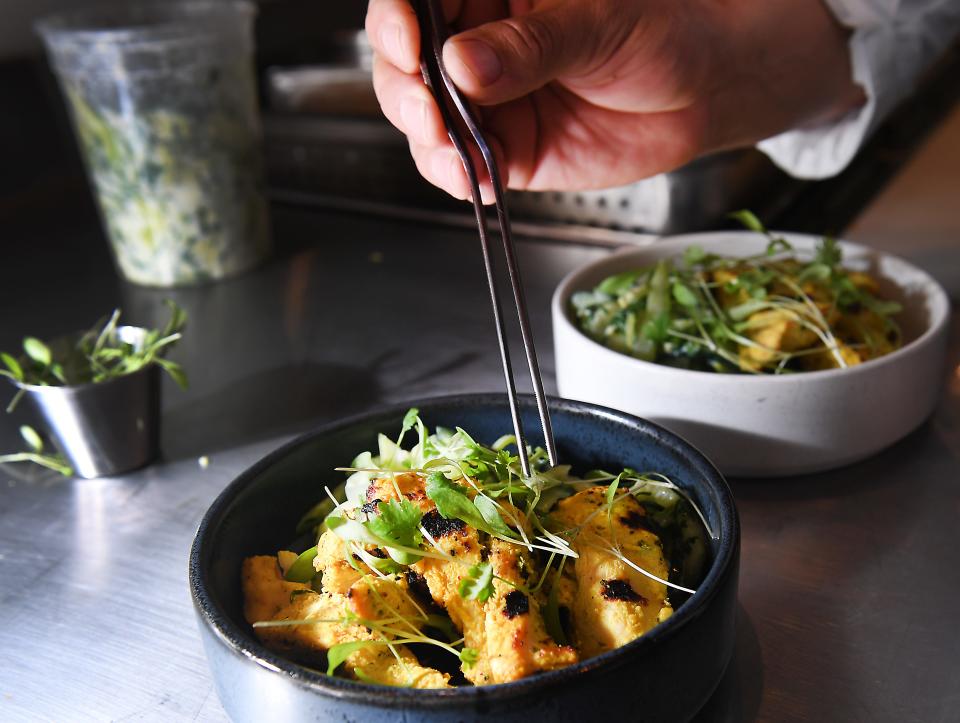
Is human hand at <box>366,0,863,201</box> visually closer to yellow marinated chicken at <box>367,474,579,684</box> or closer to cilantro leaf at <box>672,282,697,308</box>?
cilantro leaf at <box>672,282,697,308</box>

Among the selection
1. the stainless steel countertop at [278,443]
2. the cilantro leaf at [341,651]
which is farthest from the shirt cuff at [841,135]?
the cilantro leaf at [341,651]

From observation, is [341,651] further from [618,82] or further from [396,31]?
[618,82]

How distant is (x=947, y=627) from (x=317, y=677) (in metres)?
0.44

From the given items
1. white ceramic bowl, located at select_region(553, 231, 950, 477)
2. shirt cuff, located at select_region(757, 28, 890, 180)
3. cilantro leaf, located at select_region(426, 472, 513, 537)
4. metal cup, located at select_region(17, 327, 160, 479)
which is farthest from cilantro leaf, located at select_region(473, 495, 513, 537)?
shirt cuff, located at select_region(757, 28, 890, 180)

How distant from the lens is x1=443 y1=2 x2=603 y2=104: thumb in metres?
0.63

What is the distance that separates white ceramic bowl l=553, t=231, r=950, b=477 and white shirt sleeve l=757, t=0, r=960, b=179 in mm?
445

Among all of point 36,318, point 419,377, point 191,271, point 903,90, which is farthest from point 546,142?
point 36,318

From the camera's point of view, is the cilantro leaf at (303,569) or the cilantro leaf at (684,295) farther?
the cilantro leaf at (684,295)

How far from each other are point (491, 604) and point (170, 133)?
96cm

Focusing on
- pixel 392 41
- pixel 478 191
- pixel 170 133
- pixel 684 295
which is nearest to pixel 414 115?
pixel 392 41

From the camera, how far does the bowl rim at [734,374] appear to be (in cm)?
73

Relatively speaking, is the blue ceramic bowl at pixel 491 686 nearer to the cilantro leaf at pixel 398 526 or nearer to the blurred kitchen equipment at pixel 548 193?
the cilantro leaf at pixel 398 526

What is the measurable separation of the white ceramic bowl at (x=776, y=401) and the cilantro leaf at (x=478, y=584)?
0.94 feet

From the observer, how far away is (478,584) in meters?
0.52
